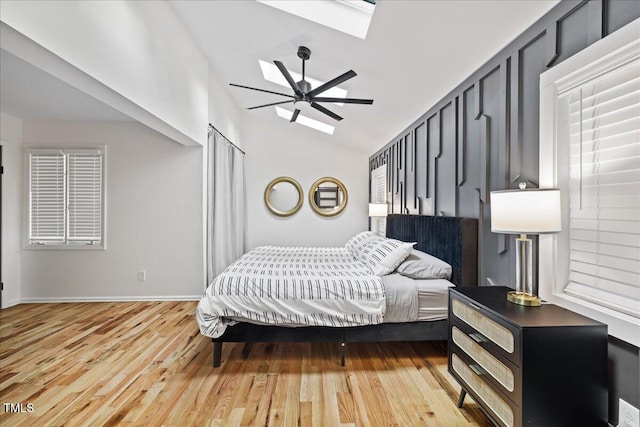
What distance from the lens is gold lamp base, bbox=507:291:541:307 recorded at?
158 centimetres

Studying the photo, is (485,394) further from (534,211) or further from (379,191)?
(379,191)

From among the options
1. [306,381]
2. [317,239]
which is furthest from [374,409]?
[317,239]

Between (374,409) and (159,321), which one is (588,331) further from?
(159,321)

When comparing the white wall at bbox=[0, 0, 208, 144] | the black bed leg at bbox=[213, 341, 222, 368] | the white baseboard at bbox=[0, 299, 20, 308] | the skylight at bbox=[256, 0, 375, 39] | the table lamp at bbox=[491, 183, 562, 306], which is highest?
the skylight at bbox=[256, 0, 375, 39]

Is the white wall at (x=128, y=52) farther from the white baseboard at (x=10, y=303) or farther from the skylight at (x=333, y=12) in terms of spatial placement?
the white baseboard at (x=10, y=303)

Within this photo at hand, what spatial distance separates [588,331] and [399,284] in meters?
1.29

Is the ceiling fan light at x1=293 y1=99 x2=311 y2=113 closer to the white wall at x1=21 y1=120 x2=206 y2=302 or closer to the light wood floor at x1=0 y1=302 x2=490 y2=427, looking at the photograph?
the white wall at x1=21 y1=120 x2=206 y2=302

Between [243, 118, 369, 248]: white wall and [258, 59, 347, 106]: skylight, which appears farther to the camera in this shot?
[243, 118, 369, 248]: white wall

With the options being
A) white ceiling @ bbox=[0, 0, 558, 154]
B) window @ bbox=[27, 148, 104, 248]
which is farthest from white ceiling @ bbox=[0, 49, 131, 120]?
window @ bbox=[27, 148, 104, 248]

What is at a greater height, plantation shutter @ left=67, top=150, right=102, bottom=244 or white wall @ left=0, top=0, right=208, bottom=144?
white wall @ left=0, top=0, right=208, bottom=144

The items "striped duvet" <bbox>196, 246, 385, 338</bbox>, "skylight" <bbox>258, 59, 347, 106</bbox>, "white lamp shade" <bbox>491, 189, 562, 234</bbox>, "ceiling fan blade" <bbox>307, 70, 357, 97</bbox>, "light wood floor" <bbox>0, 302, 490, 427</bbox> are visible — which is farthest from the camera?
"skylight" <bbox>258, 59, 347, 106</bbox>

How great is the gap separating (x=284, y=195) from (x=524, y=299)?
475 centimetres

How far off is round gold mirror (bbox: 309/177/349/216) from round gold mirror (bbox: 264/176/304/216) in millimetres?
272

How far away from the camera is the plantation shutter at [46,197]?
4148 millimetres
